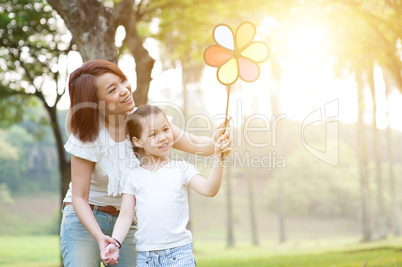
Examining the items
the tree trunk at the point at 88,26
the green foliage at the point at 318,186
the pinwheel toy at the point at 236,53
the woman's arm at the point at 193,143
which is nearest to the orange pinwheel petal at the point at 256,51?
the pinwheel toy at the point at 236,53

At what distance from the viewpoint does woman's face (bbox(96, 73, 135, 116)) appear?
251 cm

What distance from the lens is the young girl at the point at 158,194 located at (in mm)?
2359

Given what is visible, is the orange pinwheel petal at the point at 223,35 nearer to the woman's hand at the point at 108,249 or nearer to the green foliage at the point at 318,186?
the woman's hand at the point at 108,249

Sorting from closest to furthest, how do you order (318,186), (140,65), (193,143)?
1. (193,143)
2. (140,65)
3. (318,186)

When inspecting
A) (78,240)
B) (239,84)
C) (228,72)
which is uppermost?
(239,84)

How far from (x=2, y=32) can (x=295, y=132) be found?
1433 inches

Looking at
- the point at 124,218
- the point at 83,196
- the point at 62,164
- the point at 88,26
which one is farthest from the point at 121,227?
the point at 62,164

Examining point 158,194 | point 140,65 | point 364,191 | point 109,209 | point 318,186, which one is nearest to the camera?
point 158,194

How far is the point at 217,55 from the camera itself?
281cm

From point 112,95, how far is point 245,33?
878 mm

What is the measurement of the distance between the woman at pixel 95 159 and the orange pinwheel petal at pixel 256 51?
23.3 inches

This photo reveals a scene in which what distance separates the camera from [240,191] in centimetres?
4641

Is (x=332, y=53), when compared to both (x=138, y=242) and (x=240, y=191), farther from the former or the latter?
(x=240, y=191)

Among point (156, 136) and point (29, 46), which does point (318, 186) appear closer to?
point (29, 46)
